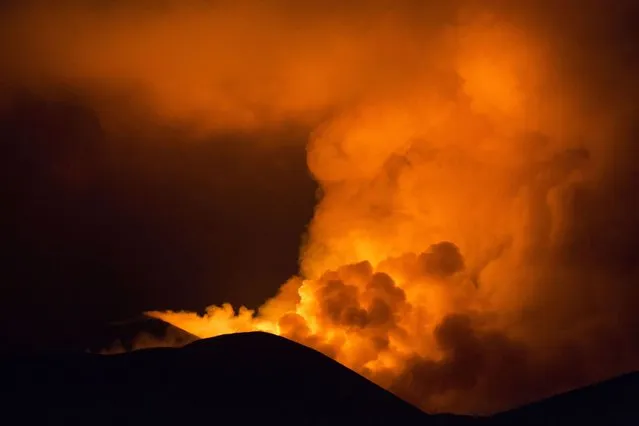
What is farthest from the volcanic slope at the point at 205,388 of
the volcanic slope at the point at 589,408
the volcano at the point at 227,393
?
the volcanic slope at the point at 589,408

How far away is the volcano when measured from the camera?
23031mm

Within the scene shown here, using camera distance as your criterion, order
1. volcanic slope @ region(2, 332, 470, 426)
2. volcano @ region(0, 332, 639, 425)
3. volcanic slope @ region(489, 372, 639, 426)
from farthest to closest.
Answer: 1. volcanic slope @ region(2, 332, 470, 426)
2. volcano @ region(0, 332, 639, 425)
3. volcanic slope @ region(489, 372, 639, 426)

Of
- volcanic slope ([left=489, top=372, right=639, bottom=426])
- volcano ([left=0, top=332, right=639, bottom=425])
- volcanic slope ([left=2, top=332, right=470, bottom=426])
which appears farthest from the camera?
volcanic slope ([left=2, top=332, right=470, bottom=426])

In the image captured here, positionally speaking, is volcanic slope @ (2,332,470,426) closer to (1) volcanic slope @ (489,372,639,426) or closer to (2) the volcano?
(2) the volcano

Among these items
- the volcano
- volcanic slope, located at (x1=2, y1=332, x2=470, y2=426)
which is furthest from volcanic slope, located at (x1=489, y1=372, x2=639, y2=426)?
volcanic slope, located at (x1=2, y1=332, x2=470, y2=426)

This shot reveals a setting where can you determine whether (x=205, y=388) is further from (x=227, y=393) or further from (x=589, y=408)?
(x=589, y=408)

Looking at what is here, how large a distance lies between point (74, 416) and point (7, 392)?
2.43 meters

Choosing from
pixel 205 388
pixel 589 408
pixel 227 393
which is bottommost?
pixel 589 408

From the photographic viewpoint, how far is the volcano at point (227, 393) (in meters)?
23.0

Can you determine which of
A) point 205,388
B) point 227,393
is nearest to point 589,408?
point 227,393

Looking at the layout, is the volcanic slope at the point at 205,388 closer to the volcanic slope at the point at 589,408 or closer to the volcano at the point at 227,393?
the volcano at the point at 227,393

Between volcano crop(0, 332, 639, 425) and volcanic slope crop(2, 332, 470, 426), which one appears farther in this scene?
volcanic slope crop(2, 332, 470, 426)

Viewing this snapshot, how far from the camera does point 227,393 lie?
81.4ft

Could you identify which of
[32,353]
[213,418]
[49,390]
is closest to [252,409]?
[213,418]
